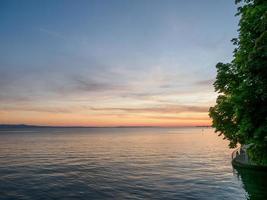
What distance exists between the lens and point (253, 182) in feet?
148

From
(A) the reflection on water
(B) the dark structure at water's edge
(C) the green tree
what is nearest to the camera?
(C) the green tree

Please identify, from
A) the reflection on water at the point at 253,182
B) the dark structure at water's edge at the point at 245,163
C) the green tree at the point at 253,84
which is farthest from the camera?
the dark structure at water's edge at the point at 245,163

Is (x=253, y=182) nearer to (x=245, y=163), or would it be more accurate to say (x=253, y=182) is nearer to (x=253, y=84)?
(x=245, y=163)

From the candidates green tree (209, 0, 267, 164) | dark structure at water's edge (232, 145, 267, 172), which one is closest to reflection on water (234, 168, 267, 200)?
dark structure at water's edge (232, 145, 267, 172)

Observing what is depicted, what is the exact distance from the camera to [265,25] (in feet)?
55.8

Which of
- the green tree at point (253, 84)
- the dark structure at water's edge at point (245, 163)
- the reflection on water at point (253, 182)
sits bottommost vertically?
the reflection on water at point (253, 182)

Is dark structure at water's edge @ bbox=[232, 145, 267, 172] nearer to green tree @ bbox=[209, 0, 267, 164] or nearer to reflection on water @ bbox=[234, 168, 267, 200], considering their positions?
reflection on water @ bbox=[234, 168, 267, 200]

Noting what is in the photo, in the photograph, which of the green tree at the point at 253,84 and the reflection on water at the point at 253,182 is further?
the reflection on water at the point at 253,182

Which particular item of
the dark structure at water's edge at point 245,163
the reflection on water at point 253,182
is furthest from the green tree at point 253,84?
the dark structure at water's edge at point 245,163

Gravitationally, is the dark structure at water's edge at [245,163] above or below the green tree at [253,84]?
below

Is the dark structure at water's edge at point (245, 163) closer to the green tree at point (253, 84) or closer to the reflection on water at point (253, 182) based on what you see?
the reflection on water at point (253, 182)

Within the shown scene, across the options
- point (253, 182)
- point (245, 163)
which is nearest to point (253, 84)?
point (253, 182)

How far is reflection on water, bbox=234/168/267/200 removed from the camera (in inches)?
1481

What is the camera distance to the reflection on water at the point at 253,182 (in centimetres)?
3763
